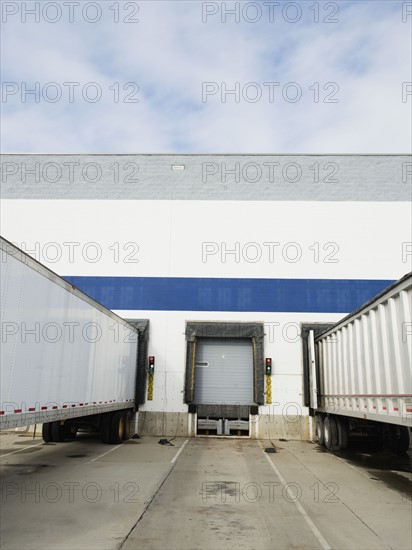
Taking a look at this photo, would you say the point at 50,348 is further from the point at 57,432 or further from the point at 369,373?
the point at 57,432

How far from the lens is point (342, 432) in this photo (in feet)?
48.2

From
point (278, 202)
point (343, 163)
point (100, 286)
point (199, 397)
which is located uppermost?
point (343, 163)

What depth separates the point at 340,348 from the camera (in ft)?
43.4

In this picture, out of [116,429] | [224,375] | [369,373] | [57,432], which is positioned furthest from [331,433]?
[57,432]

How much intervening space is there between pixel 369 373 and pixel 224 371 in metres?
10.1

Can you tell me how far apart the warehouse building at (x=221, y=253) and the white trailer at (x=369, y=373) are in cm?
311

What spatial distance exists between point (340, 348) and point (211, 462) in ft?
16.4

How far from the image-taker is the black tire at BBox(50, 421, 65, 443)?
15.9 m

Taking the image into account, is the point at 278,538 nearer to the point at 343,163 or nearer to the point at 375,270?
the point at 375,270

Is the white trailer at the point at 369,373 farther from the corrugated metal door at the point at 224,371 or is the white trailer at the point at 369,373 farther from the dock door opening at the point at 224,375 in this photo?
the corrugated metal door at the point at 224,371

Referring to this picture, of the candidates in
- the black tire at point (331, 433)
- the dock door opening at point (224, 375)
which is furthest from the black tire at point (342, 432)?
the dock door opening at point (224, 375)

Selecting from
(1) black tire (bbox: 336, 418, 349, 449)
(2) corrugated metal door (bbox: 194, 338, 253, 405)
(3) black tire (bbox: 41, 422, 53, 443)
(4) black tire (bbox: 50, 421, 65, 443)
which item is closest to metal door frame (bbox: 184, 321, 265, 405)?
(2) corrugated metal door (bbox: 194, 338, 253, 405)

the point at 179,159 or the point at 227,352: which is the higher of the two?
the point at 179,159

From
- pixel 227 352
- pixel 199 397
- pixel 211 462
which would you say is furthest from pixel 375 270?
pixel 211 462
